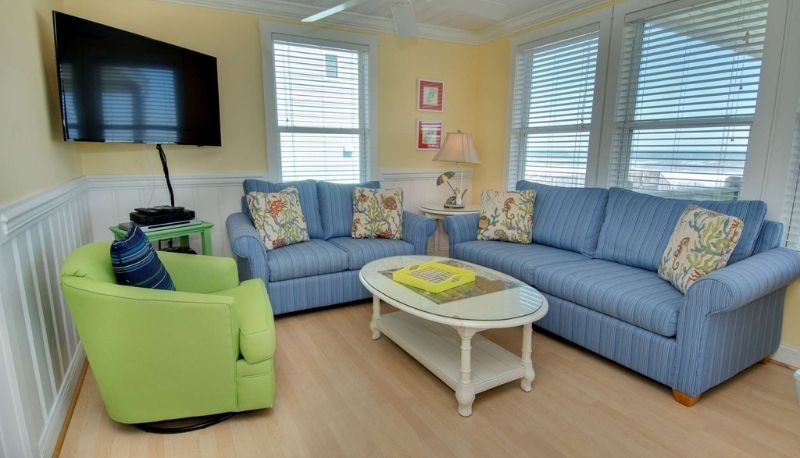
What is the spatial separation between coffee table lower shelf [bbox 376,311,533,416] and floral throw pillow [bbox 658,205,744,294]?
959 mm

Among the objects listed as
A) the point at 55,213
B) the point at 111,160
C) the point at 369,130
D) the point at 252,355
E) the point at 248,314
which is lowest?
the point at 252,355

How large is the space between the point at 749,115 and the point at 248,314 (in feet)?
9.79

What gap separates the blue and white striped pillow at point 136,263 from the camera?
173cm

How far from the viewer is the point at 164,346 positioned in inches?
66.5

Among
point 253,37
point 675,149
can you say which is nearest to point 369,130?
point 253,37

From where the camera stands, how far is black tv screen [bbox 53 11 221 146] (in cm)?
236

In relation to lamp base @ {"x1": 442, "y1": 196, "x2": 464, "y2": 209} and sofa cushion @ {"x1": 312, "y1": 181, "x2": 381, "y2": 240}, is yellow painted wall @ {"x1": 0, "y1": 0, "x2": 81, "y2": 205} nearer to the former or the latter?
sofa cushion @ {"x1": 312, "y1": 181, "x2": 381, "y2": 240}

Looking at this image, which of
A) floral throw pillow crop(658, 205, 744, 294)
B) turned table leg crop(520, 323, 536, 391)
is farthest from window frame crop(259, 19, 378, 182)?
floral throw pillow crop(658, 205, 744, 294)

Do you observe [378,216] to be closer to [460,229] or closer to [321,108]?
[460,229]

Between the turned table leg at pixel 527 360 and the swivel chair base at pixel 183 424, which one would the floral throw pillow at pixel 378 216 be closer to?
the turned table leg at pixel 527 360

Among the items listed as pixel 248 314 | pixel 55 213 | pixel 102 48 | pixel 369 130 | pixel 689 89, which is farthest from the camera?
pixel 369 130

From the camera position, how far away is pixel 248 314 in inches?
76.7

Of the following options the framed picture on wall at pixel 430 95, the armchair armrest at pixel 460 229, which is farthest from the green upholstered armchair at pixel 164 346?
the framed picture on wall at pixel 430 95

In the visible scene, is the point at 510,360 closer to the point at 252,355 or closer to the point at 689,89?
the point at 252,355
